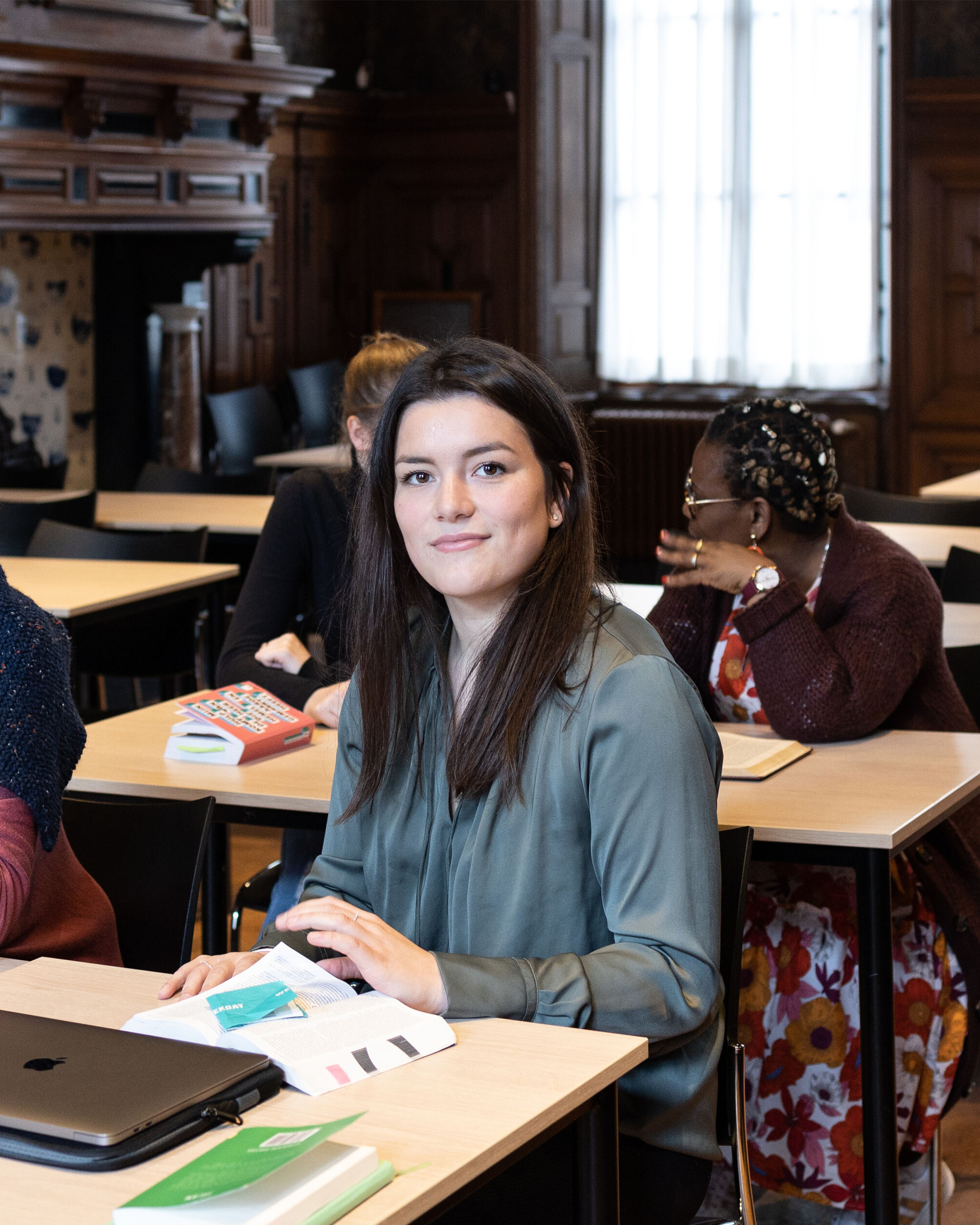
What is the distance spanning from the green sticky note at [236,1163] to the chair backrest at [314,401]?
279 inches

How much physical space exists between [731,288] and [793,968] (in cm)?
676

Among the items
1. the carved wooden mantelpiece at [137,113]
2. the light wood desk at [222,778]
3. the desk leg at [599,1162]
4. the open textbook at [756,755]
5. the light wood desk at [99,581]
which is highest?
the carved wooden mantelpiece at [137,113]

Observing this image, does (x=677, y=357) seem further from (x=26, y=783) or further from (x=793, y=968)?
(x=26, y=783)

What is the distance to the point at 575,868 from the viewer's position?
5.74 feet

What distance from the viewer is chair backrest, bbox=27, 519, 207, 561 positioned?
4.68m

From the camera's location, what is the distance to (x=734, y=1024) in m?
2.07

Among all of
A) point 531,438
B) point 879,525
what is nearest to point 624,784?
point 531,438

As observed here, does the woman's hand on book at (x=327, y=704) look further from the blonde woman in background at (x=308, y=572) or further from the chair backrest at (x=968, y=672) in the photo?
the chair backrest at (x=968, y=672)

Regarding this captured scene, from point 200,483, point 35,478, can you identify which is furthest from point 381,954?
point 35,478

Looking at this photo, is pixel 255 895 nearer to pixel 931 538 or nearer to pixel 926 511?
pixel 931 538

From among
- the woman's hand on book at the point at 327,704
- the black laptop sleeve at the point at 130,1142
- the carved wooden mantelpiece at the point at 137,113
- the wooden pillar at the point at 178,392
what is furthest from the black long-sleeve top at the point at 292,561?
the wooden pillar at the point at 178,392

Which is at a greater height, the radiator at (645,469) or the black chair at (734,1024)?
the radiator at (645,469)

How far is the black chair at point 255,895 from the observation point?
282 cm

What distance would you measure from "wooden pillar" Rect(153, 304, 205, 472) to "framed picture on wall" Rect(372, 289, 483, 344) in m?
1.77
